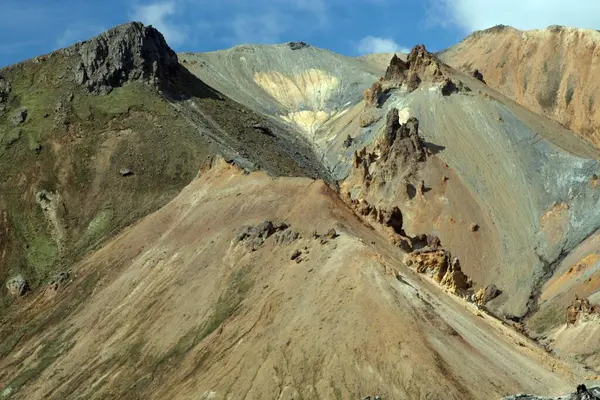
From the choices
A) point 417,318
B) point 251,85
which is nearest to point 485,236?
point 417,318

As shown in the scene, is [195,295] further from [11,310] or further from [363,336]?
[11,310]

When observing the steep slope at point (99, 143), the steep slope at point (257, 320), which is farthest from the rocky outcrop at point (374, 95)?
the steep slope at point (257, 320)

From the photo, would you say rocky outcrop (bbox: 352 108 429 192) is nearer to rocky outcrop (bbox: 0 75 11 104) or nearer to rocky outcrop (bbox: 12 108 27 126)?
rocky outcrop (bbox: 12 108 27 126)

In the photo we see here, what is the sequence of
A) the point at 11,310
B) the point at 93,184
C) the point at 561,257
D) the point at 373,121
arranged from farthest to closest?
the point at 373,121, the point at 561,257, the point at 93,184, the point at 11,310

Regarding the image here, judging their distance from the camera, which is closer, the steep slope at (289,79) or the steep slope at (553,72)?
the steep slope at (289,79)

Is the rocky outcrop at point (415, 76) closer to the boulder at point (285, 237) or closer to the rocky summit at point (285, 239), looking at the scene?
the rocky summit at point (285, 239)

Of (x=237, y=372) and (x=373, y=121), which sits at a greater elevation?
(x=373, y=121)
